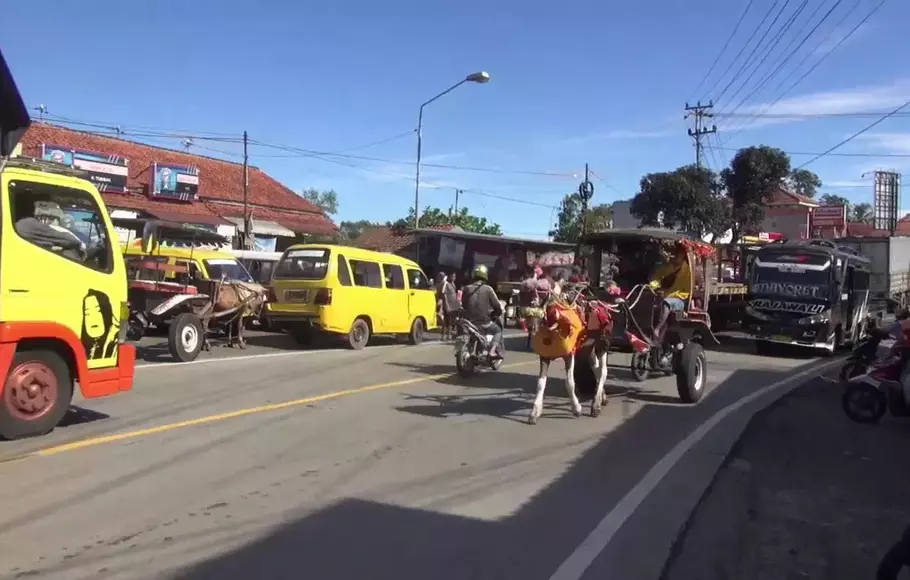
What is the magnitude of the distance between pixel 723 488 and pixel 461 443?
2.55m

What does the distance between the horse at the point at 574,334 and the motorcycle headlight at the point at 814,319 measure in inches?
436

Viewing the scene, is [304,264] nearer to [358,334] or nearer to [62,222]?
[358,334]

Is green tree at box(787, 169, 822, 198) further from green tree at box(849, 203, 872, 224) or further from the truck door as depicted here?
the truck door

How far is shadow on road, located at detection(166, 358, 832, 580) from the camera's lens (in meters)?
4.63

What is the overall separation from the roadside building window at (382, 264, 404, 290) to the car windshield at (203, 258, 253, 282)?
3.04 meters

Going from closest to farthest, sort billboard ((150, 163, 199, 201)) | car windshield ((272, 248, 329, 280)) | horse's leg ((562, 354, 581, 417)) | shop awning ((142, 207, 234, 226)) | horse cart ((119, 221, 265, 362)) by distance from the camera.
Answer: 1. horse's leg ((562, 354, 581, 417))
2. horse cart ((119, 221, 265, 362))
3. car windshield ((272, 248, 329, 280))
4. shop awning ((142, 207, 234, 226))
5. billboard ((150, 163, 199, 201))

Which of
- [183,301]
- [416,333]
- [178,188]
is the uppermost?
[178,188]

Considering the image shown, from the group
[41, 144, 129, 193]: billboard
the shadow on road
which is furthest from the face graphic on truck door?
[41, 144, 129, 193]: billboard

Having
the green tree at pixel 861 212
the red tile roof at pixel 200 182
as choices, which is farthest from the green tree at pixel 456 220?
the green tree at pixel 861 212

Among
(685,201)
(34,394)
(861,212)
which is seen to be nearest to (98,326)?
(34,394)

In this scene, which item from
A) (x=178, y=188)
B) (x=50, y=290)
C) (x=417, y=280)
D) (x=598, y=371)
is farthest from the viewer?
(x=178, y=188)

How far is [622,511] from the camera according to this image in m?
6.04

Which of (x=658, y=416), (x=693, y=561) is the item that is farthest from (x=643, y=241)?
(x=693, y=561)

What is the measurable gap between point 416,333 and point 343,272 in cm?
308
